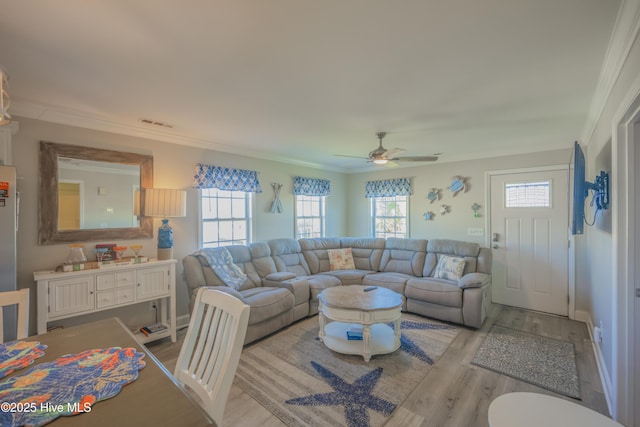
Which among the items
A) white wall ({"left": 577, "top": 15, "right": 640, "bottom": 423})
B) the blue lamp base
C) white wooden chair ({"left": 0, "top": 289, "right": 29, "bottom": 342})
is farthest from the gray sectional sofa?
white wooden chair ({"left": 0, "top": 289, "right": 29, "bottom": 342})

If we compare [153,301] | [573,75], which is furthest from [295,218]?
[573,75]

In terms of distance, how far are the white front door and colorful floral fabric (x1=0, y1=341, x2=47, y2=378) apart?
5258 millimetres

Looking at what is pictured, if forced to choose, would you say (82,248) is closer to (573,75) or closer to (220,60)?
(220,60)

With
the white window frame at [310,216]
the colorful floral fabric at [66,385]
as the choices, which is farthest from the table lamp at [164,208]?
the white window frame at [310,216]

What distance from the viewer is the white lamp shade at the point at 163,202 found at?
3.22m

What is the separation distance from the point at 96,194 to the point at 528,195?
5725mm

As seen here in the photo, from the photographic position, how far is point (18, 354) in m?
1.27

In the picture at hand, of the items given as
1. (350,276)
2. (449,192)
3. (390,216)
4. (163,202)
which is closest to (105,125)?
(163,202)

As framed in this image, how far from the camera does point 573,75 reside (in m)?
2.10

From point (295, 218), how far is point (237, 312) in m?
4.20

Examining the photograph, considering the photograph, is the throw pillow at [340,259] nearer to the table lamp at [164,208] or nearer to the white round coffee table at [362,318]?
the white round coffee table at [362,318]

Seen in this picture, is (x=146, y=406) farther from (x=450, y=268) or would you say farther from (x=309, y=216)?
(x=309, y=216)

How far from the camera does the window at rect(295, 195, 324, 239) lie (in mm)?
5574

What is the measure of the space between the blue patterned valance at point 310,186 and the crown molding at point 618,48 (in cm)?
399
